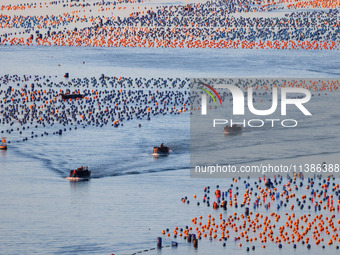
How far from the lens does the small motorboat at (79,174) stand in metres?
96.7

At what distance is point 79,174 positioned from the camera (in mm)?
96812

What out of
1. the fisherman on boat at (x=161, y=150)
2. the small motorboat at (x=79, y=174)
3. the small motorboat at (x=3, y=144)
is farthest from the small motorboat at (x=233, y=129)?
the small motorboat at (x=79, y=174)

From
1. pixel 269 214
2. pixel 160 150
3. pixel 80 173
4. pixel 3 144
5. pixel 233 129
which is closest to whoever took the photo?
pixel 269 214

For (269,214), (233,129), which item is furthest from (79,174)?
(233,129)

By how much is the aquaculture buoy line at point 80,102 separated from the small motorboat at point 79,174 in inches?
970

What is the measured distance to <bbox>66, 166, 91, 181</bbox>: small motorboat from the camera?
9669 cm

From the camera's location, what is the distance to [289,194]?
303 ft

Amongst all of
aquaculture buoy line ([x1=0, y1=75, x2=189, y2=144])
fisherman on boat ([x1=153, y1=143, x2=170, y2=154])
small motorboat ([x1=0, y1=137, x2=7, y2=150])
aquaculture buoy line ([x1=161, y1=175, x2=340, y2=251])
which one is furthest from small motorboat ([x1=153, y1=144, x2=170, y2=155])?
aquaculture buoy line ([x1=0, y1=75, x2=189, y2=144])

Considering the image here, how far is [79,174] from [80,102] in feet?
191

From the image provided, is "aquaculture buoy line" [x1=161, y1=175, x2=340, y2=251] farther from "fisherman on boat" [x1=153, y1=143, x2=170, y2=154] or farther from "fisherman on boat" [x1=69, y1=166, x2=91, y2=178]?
"fisherman on boat" [x1=153, y1=143, x2=170, y2=154]

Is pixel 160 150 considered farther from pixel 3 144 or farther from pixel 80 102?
pixel 80 102

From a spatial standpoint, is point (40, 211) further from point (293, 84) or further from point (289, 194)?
point (293, 84)

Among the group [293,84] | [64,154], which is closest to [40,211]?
[64,154]

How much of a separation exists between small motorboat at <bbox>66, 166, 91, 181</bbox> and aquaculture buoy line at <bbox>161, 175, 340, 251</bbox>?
12.0 m
